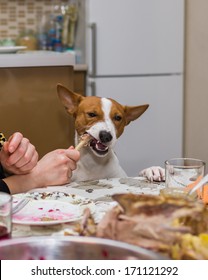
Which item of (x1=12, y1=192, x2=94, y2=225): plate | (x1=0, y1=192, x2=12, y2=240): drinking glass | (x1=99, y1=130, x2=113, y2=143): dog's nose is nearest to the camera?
(x1=0, y1=192, x2=12, y2=240): drinking glass

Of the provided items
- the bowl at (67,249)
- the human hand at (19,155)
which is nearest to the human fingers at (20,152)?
the human hand at (19,155)

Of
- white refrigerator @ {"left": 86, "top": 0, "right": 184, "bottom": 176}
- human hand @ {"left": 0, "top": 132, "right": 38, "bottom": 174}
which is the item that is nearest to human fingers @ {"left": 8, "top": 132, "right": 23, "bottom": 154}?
human hand @ {"left": 0, "top": 132, "right": 38, "bottom": 174}

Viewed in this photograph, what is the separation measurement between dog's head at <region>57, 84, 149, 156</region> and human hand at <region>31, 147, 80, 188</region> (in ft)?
1.05

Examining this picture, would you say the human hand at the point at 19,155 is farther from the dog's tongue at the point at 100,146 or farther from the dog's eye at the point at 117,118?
the dog's eye at the point at 117,118

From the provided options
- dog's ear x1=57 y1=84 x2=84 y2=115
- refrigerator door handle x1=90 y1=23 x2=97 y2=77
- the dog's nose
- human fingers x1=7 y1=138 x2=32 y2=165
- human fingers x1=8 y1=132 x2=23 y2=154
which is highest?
refrigerator door handle x1=90 y1=23 x2=97 y2=77

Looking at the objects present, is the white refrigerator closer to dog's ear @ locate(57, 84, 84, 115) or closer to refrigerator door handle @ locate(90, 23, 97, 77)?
refrigerator door handle @ locate(90, 23, 97, 77)

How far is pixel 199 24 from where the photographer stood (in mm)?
3230

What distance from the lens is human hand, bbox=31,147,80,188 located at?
139 centimetres

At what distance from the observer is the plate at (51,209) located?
3.22 feet

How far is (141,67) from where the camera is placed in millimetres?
3297

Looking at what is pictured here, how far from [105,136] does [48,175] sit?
0.39 metres

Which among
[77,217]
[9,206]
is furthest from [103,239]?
[77,217]
